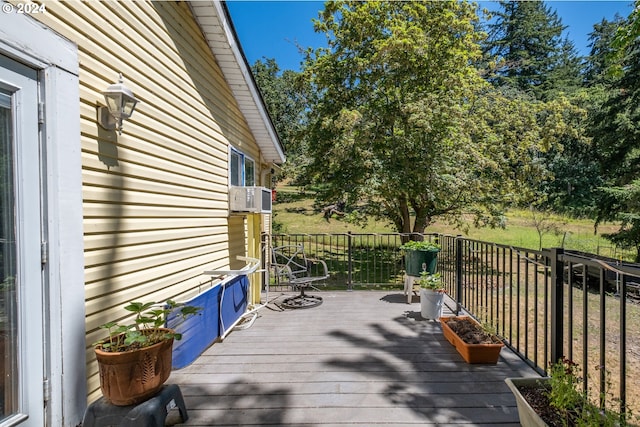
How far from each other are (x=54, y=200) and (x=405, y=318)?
3.72 metres

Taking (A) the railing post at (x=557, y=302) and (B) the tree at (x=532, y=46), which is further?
(B) the tree at (x=532, y=46)

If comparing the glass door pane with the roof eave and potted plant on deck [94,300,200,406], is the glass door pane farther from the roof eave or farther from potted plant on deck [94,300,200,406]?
the roof eave

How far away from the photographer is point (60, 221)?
1831mm

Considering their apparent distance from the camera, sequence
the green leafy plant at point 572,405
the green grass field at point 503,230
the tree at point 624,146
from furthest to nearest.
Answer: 1. the green grass field at point 503,230
2. the tree at point 624,146
3. the green leafy plant at point 572,405

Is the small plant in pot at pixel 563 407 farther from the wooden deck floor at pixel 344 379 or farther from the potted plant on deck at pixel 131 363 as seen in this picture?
the potted plant on deck at pixel 131 363

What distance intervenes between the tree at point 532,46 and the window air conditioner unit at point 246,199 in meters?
25.6

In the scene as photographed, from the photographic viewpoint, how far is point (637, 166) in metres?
9.75

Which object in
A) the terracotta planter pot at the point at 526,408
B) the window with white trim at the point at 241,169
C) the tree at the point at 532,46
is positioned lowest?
the terracotta planter pot at the point at 526,408

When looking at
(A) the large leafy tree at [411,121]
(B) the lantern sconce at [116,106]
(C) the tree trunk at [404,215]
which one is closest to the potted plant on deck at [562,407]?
(B) the lantern sconce at [116,106]

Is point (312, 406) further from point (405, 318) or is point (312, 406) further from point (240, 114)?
point (240, 114)

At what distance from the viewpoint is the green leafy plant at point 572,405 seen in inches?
60.2

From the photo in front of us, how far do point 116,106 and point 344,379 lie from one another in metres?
2.58

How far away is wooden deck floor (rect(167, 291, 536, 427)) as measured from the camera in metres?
2.17

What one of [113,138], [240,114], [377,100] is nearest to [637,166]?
[377,100]
